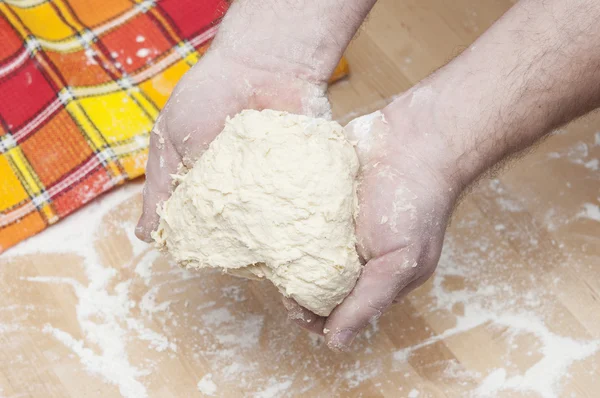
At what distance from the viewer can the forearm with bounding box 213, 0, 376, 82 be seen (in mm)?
1326

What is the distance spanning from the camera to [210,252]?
1.22 metres

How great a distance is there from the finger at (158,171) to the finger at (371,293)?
384 mm

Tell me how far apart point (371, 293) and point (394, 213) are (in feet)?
0.46

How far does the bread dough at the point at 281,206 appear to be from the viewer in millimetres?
1158

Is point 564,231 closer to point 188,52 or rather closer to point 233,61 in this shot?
point 233,61

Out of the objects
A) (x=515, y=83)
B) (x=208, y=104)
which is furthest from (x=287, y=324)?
(x=515, y=83)

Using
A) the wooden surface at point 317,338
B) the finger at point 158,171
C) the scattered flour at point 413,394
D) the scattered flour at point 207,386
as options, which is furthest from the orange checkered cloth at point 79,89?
the scattered flour at point 413,394

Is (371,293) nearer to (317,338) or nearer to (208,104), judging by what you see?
(317,338)

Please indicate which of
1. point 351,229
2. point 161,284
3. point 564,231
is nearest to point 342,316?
point 351,229

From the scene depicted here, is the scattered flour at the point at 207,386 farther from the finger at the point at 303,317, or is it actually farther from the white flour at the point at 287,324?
the finger at the point at 303,317

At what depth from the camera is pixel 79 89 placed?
1702mm

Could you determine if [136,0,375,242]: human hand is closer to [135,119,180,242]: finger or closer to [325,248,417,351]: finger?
[135,119,180,242]: finger

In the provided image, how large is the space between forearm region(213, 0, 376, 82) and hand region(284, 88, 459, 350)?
19cm

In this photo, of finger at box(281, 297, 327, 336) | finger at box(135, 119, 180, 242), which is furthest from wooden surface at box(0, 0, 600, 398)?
finger at box(135, 119, 180, 242)
